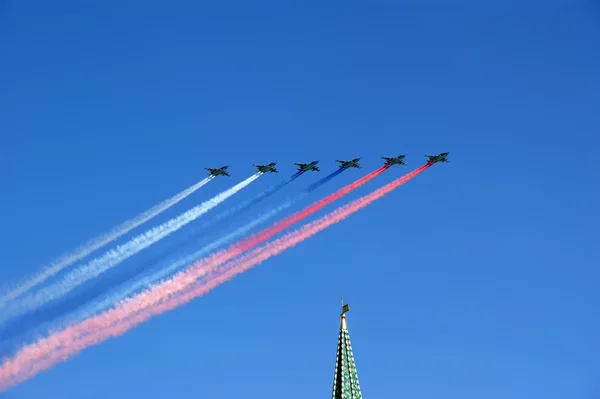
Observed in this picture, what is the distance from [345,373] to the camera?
163 m

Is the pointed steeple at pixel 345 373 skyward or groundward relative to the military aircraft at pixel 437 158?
groundward

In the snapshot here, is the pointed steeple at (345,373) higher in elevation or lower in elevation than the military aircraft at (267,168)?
lower

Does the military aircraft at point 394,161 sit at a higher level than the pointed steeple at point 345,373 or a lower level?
higher

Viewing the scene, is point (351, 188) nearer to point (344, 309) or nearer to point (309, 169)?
point (309, 169)

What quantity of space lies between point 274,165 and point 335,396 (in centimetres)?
4172

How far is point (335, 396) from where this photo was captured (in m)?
160

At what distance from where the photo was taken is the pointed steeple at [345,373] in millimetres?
160375

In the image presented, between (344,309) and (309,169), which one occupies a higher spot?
(309,169)

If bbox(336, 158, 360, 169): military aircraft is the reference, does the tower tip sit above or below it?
below

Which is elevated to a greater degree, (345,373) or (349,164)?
(349,164)

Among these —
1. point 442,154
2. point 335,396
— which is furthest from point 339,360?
point 442,154

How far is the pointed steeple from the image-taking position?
160 metres

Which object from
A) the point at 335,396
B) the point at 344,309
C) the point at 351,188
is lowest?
the point at 335,396

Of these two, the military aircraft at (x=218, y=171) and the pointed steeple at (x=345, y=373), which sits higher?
the military aircraft at (x=218, y=171)
